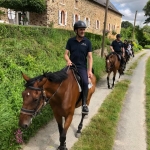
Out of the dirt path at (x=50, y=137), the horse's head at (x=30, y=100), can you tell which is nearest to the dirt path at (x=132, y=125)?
the dirt path at (x=50, y=137)

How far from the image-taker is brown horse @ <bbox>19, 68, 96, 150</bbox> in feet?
10.2

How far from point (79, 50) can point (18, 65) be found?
12.3 feet

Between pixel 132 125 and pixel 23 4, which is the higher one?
pixel 23 4

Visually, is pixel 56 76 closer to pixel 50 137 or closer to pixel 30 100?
pixel 30 100

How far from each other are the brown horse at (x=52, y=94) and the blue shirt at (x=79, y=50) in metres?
0.40

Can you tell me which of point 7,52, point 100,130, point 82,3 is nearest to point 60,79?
point 100,130

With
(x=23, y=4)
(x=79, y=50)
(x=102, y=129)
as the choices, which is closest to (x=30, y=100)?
(x=79, y=50)

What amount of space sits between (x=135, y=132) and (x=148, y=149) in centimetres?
85

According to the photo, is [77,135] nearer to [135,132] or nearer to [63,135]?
[63,135]

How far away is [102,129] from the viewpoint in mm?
5508

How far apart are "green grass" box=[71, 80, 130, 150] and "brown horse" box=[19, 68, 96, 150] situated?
708 millimetres

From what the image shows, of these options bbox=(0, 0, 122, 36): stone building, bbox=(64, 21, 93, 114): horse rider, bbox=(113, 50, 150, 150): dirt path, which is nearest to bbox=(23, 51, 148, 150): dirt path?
bbox=(64, 21, 93, 114): horse rider

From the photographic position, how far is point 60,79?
3799 mm

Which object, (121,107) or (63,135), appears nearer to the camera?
(63,135)
